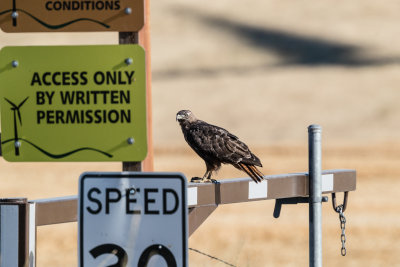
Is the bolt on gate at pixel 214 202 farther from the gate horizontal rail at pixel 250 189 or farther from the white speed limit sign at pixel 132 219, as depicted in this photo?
the white speed limit sign at pixel 132 219

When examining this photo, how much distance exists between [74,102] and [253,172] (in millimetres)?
2540

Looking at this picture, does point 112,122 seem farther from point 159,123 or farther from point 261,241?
point 159,123

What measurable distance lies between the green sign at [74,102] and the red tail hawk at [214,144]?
10.3 ft

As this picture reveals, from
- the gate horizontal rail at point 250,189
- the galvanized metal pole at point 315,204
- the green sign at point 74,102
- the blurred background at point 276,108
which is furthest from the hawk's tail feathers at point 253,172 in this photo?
the blurred background at point 276,108


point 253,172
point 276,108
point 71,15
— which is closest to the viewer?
point 71,15

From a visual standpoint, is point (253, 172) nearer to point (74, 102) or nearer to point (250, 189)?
point (250, 189)

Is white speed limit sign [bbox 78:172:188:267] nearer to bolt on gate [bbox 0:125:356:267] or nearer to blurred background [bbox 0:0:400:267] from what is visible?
bolt on gate [bbox 0:125:356:267]

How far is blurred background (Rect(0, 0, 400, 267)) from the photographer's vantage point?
698 inches

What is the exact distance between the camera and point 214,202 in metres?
5.13

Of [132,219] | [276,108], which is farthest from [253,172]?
[276,108]

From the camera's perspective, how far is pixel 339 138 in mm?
38406

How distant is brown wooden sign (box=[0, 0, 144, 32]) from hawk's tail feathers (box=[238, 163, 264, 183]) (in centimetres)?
167

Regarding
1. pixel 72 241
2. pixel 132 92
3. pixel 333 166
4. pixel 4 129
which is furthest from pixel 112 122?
pixel 333 166

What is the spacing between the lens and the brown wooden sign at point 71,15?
13.3 feet
